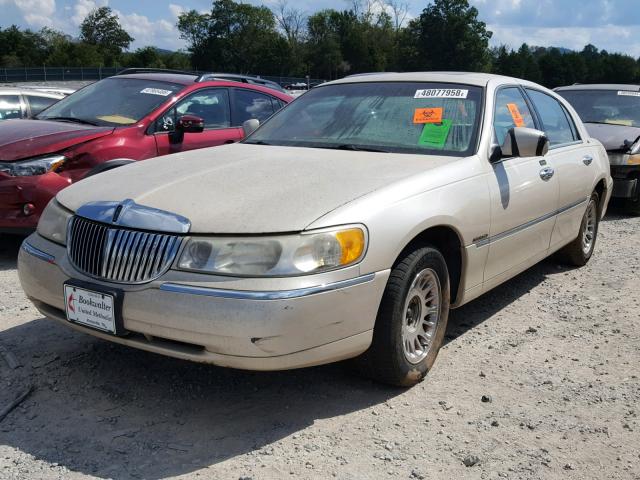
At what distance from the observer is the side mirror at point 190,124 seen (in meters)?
6.14

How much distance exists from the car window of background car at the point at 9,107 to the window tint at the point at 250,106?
358cm

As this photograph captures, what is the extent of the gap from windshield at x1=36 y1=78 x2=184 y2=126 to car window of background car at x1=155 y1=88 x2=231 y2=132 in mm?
146

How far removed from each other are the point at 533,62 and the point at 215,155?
96.8 metres

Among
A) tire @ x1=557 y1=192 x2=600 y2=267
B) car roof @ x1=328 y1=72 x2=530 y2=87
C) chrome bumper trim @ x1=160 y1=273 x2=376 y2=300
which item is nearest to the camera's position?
chrome bumper trim @ x1=160 y1=273 x2=376 y2=300

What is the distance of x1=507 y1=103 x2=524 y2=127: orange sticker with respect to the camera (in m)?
4.61

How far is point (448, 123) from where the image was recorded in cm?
414

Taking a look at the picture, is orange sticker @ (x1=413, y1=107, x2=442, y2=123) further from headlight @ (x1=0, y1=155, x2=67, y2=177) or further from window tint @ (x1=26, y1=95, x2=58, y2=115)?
window tint @ (x1=26, y1=95, x2=58, y2=115)

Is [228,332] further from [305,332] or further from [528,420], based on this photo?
[528,420]

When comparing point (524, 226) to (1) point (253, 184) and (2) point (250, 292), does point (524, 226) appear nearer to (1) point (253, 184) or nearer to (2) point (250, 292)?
(1) point (253, 184)

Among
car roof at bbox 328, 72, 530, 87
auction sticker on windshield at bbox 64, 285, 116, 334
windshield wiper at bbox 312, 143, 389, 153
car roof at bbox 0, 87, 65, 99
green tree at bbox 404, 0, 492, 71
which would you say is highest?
green tree at bbox 404, 0, 492, 71

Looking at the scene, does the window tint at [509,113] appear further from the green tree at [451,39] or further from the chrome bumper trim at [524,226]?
the green tree at [451,39]

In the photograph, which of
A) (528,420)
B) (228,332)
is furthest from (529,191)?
(228,332)

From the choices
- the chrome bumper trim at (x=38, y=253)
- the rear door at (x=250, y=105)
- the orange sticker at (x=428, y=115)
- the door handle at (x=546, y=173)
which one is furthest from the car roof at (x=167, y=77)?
the door handle at (x=546, y=173)

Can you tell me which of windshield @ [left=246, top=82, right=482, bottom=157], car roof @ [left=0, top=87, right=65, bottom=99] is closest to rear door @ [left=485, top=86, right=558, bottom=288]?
windshield @ [left=246, top=82, right=482, bottom=157]
